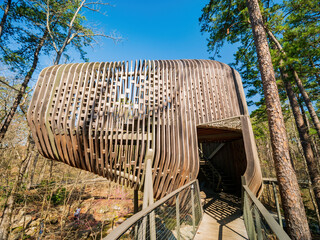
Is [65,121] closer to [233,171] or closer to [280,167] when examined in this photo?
[280,167]

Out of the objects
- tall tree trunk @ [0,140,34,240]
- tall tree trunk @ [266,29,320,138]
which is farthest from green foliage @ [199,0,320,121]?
tall tree trunk @ [0,140,34,240]

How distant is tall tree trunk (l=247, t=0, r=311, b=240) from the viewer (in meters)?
3.53

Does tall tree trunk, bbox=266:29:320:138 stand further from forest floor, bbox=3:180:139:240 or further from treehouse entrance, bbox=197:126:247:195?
forest floor, bbox=3:180:139:240

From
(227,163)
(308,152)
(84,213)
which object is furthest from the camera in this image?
(227,163)

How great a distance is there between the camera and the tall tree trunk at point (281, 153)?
3527mm

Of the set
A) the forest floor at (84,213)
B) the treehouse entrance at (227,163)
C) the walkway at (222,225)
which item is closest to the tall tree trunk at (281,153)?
the walkway at (222,225)

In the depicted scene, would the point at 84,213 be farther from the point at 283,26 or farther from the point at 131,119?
the point at 283,26

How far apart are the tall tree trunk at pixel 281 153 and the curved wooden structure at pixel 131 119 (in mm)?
559

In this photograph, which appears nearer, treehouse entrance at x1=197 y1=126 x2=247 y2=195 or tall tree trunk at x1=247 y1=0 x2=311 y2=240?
tall tree trunk at x1=247 y1=0 x2=311 y2=240

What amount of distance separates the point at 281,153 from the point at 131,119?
4.09 m

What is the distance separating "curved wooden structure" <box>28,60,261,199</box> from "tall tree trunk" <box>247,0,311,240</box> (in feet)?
1.84

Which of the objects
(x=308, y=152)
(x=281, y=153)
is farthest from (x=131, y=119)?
(x=308, y=152)

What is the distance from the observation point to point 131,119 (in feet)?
12.6

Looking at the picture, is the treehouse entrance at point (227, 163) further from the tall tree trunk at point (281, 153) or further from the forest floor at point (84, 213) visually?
the forest floor at point (84, 213)
